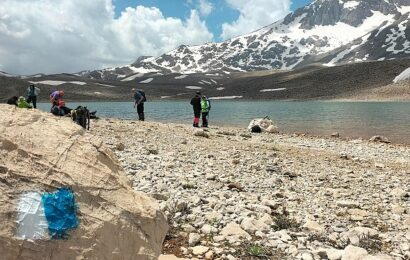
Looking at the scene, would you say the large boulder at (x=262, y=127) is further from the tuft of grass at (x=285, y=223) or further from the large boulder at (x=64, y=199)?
the large boulder at (x=64, y=199)

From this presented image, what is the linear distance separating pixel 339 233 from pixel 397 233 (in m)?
1.27

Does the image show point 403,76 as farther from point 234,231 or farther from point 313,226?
point 234,231

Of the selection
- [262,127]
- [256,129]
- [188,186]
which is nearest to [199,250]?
[188,186]

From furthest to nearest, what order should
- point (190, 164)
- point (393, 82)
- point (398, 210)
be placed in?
point (393, 82) → point (190, 164) → point (398, 210)

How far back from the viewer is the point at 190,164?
15023 mm

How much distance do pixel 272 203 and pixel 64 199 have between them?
22.2ft

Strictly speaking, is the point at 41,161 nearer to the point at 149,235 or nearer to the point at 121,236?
the point at 121,236

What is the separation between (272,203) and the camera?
1048cm

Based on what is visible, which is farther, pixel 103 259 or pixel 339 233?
pixel 339 233

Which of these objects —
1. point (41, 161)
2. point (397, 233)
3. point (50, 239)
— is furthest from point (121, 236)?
point (397, 233)

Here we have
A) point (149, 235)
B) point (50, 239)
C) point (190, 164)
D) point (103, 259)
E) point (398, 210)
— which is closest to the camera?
point (50, 239)

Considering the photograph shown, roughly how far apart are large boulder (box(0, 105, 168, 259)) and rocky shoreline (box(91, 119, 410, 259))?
298cm

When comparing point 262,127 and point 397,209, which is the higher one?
point 397,209

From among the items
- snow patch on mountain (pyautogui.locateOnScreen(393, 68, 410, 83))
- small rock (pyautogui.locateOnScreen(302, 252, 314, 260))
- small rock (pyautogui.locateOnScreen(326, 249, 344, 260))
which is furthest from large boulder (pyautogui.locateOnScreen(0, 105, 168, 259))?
snow patch on mountain (pyautogui.locateOnScreen(393, 68, 410, 83))
